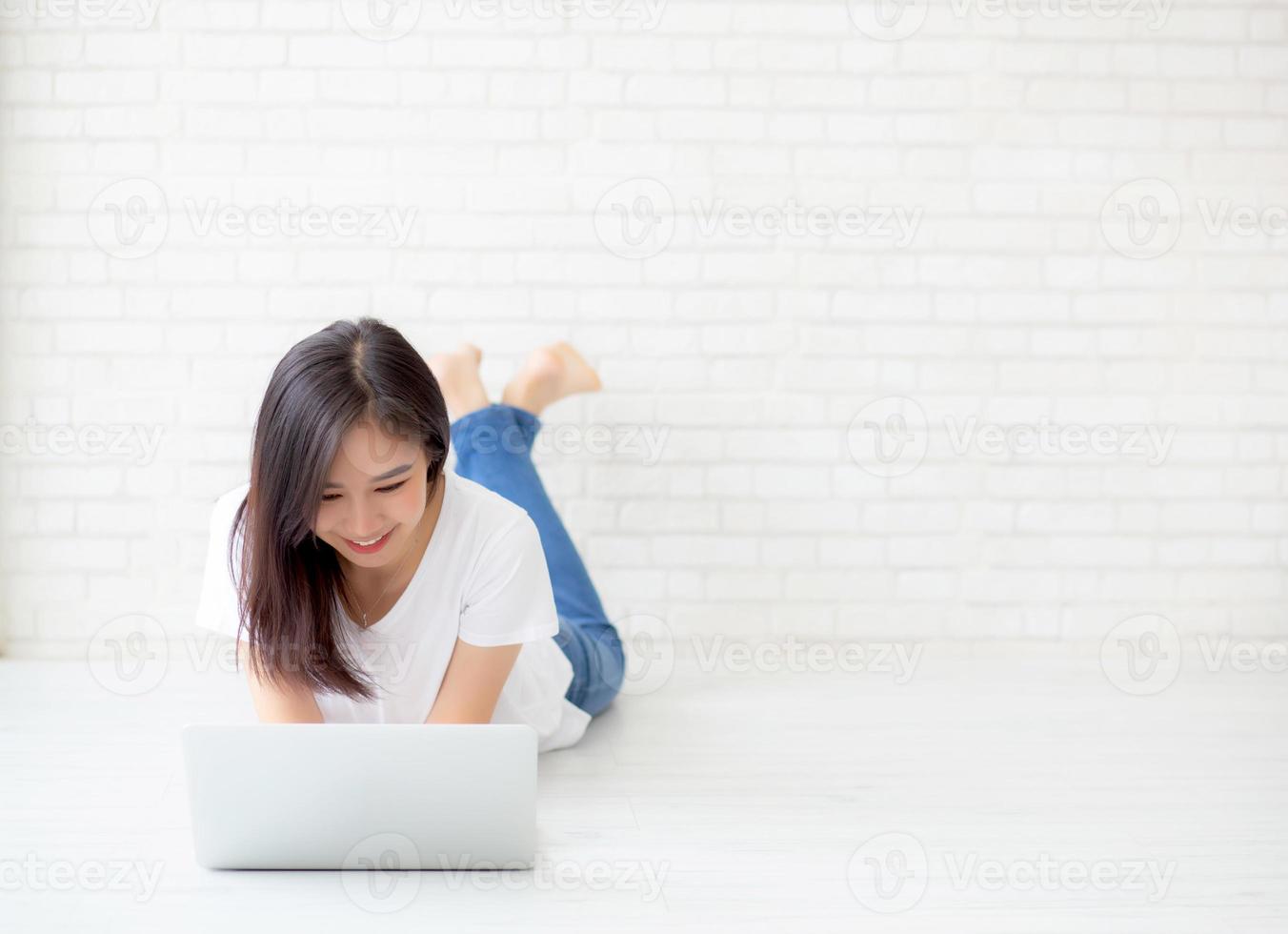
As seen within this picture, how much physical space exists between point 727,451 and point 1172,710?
4.09 feet

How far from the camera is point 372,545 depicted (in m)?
1.70

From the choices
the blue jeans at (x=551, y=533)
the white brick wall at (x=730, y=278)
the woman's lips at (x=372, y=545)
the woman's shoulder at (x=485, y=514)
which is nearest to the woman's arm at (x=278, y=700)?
the woman's lips at (x=372, y=545)

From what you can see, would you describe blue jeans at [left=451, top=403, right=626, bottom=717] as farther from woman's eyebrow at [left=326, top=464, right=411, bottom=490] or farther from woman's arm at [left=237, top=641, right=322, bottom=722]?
woman's eyebrow at [left=326, top=464, right=411, bottom=490]

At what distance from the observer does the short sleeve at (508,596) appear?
5.95 ft

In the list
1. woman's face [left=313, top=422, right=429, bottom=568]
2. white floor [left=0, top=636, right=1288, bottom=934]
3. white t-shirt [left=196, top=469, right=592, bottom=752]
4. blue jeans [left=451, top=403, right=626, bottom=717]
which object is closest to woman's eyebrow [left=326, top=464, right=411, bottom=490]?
woman's face [left=313, top=422, right=429, bottom=568]

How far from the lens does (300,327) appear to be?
2965 millimetres

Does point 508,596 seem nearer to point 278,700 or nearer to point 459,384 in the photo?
point 278,700

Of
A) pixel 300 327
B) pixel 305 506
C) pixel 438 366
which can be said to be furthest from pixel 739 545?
pixel 305 506

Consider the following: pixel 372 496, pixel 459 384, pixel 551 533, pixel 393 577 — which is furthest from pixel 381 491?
pixel 459 384

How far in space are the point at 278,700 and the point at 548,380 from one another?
3.95 feet

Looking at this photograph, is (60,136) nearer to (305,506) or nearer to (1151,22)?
(305,506)

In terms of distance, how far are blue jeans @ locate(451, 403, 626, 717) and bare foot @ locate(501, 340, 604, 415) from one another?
46 mm

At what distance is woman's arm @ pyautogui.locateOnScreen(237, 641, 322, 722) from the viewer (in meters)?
1.75

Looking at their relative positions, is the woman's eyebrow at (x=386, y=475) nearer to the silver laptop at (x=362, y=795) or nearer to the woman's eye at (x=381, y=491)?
the woman's eye at (x=381, y=491)
